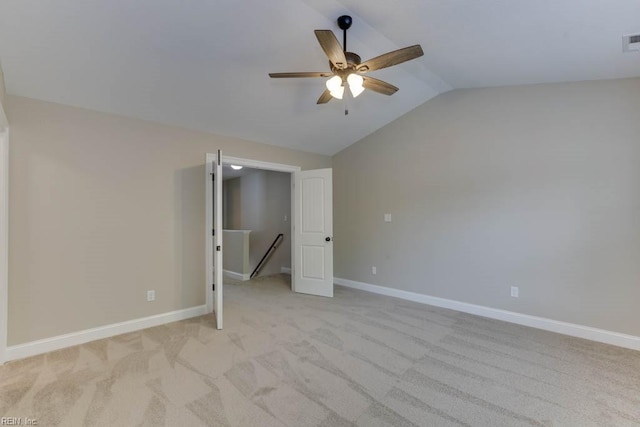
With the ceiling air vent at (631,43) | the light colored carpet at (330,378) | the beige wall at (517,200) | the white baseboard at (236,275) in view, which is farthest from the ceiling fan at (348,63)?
the white baseboard at (236,275)

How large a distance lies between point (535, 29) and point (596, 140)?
5.33 ft

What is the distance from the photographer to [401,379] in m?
2.31

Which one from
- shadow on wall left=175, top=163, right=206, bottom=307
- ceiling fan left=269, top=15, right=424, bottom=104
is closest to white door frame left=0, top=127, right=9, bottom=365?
shadow on wall left=175, top=163, right=206, bottom=307

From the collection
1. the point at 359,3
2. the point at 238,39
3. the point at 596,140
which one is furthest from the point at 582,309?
the point at 238,39

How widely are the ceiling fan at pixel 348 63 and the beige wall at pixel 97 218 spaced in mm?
2035

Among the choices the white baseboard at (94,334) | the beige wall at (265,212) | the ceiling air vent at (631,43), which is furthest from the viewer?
the beige wall at (265,212)

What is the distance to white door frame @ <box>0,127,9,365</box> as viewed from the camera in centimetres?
254

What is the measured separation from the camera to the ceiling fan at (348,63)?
6.42 feet

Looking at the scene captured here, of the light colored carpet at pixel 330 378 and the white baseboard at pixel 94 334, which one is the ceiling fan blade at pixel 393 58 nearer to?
the light colored carpet at pixel 330 378

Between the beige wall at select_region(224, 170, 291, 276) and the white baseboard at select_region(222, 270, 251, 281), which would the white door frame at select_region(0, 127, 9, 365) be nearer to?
the white baseboard at select_region(222, 270, 251, 281)

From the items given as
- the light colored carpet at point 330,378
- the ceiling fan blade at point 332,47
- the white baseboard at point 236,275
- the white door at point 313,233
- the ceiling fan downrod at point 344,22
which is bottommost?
the light colored carpet at point 330,378

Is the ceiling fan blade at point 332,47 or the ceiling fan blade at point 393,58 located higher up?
the ceiling fan blade at point 332,47

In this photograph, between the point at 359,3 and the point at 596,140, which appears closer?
the point at 359,3

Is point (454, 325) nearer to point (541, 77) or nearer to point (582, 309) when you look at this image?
point (582, 309)
